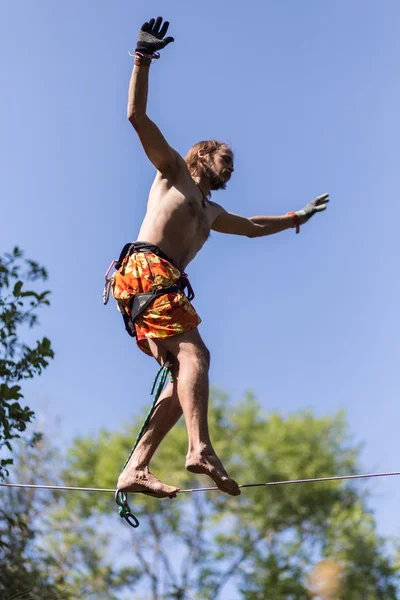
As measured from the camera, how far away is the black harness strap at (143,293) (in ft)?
10.9

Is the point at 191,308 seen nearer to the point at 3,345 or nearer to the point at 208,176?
the point at 208,176

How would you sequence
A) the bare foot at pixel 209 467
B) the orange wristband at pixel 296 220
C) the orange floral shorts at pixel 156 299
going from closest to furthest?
the bare foot at pixel 209 467 < the orange floral shorts at pixel 156 299 < the orange wristband at pixel 296 220

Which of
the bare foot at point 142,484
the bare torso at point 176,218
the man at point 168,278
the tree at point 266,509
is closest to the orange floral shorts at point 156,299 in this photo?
the man at point 168,278

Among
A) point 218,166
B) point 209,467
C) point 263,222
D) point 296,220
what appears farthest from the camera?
point 296,220

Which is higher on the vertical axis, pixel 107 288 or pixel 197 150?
pixel 197 150

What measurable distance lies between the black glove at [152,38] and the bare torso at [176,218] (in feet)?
1.78

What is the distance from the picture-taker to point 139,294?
11.0 ft

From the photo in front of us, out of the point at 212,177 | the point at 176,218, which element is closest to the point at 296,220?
the point at 212,177

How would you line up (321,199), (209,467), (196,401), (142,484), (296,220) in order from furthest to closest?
(321,199), (296,220), (142,484), (196,401), (209,467)

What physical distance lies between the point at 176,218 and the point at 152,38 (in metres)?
0.77

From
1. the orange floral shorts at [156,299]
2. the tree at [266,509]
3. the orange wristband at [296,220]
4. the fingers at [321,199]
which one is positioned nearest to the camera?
the orange floral shorts at [156,299]

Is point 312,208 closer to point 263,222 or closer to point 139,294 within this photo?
point 263,222

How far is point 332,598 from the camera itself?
17.0 metres

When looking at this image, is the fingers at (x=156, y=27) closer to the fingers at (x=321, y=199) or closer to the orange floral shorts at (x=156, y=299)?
the orange floral shorts at (x=156, y=299)
